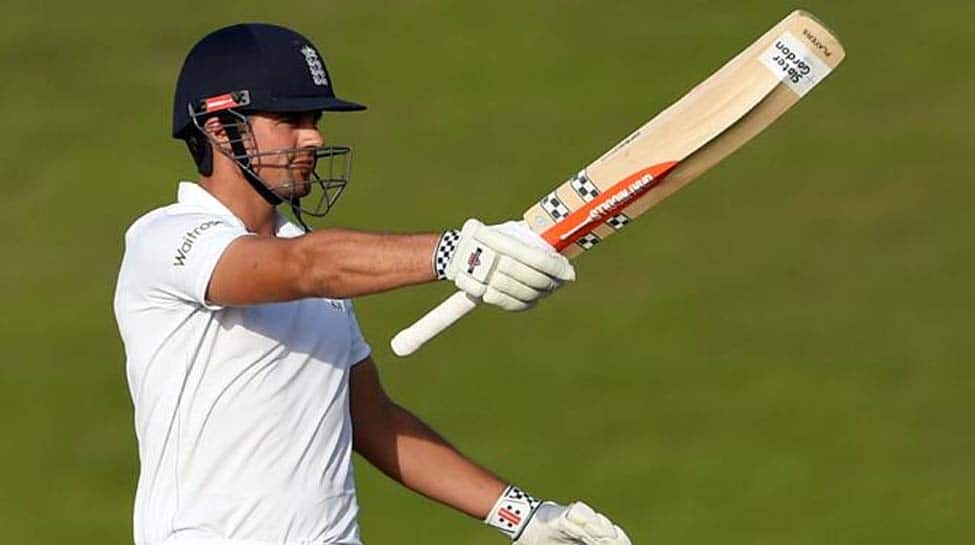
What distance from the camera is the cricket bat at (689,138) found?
5828mm

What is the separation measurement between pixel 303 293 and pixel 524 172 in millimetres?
8358

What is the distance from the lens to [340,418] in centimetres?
631

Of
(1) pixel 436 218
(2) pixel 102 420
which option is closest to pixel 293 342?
(2) pixel 102 420

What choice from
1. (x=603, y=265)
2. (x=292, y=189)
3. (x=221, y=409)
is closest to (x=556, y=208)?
(x=292, y=189)

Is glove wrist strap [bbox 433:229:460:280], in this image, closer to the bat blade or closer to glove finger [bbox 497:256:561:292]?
glove finger [bbox 497:256:561:292]

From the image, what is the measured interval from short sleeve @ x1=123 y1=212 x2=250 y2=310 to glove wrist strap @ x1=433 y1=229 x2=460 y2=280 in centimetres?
55

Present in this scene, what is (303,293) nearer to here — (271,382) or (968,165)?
(271,382)

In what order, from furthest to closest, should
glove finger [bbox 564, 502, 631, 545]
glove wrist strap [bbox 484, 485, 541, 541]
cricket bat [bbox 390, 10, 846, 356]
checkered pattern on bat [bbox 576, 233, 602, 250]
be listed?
glove wrist strap [bbox 484, 485, 541, 541]
glove finger [bbox 564, 502, 631, 545]
checkered pattern on bat [bbox 576, 233, 602, 250]
cricket bat [bbox 390, 10, 846, 356]

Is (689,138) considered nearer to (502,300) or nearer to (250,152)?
(502,300)

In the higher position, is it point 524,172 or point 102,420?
point 524,172

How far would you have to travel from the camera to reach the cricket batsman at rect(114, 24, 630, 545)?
6.02m

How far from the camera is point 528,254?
5.45 metres

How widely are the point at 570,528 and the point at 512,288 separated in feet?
3.94

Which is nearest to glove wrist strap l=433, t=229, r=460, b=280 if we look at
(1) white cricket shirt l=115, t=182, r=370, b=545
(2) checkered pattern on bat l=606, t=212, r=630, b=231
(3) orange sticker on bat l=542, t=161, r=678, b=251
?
(3) orange sticker on bat l=542, t=161, r=678, b=251
